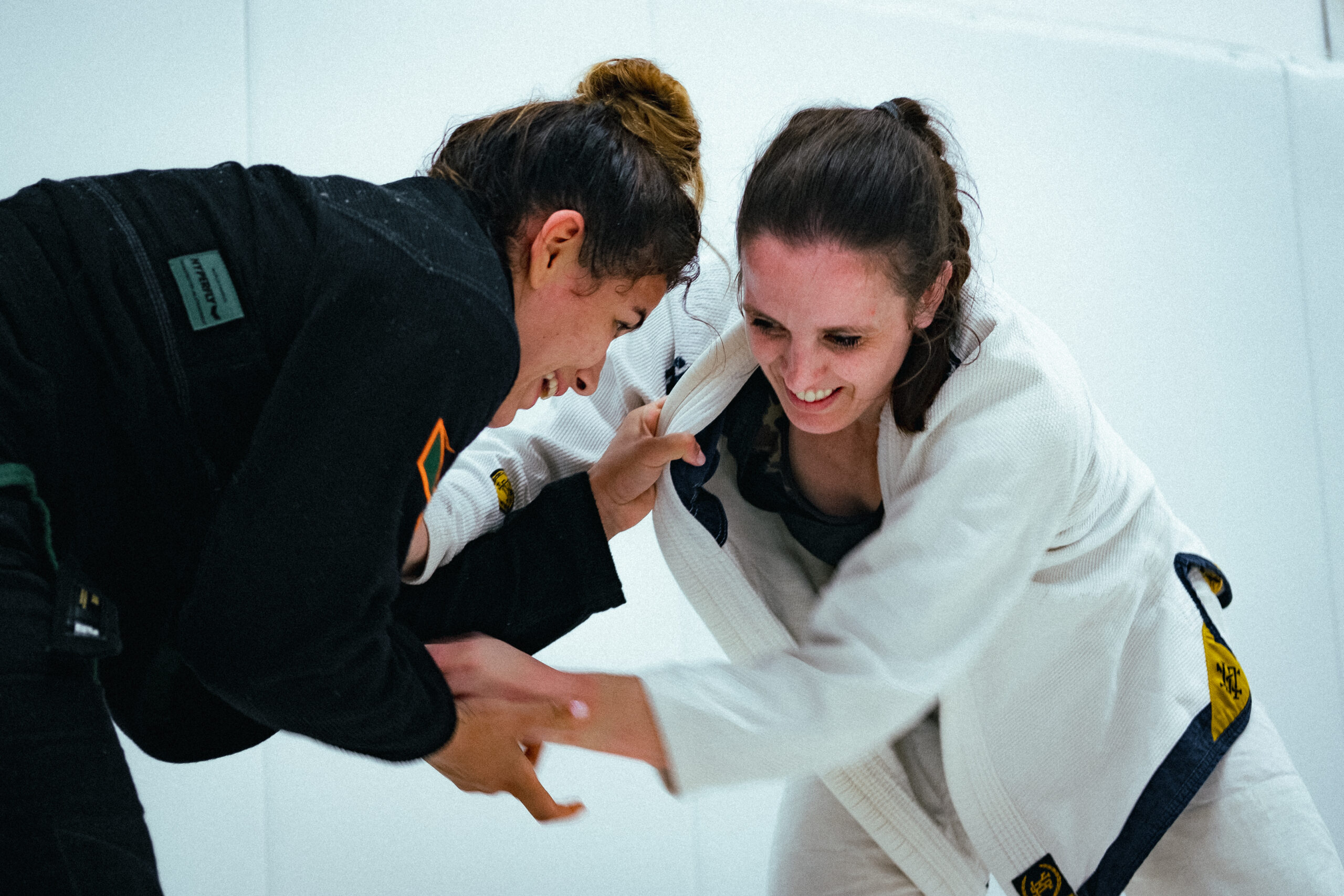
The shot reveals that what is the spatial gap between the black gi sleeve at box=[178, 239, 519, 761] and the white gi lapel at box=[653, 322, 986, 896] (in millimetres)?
465

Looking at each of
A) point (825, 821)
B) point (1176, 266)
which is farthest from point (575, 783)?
point (1176, 266)

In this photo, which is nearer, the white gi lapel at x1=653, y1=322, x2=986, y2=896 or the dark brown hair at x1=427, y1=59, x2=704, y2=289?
the dark brown hair at x1=427, y1=59, x2=704, y2=289

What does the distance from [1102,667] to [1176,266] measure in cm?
178

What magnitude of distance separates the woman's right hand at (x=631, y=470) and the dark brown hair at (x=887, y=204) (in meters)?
0.27

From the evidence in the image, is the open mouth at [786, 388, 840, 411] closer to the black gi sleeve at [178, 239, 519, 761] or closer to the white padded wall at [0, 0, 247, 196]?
the black gi sleeve at [178, 239, 519, 761]

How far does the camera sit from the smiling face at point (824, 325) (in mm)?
1202

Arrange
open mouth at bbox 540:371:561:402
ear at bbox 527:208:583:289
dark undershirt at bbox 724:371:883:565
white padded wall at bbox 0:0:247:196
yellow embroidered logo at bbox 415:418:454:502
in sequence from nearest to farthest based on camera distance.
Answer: yellow embroidered logo at bbox 415:418:454:502 < ear at bbox 527:208:583:289 < open mouth at bbox 540:371:561:402 < dark undershirt at bbox 724:371:883:565 < white padded wall at bbox 0:0:247:196

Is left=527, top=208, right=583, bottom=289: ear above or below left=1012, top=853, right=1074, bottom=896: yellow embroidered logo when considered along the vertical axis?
above

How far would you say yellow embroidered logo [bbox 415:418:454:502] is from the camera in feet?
3.08

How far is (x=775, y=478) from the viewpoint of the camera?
4.80 ft

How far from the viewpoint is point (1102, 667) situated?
1.44 m

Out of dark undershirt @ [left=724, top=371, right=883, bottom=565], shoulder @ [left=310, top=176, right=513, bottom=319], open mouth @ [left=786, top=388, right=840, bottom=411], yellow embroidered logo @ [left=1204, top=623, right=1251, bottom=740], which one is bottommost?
yellow embroidered logo @ [left=1204, top=623, right=1251, bottom=740]

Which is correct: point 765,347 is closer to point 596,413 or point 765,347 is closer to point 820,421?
point 820,421

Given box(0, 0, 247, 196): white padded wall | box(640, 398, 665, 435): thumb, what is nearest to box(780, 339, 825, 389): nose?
box(640, 398, 665, 435): thumb
